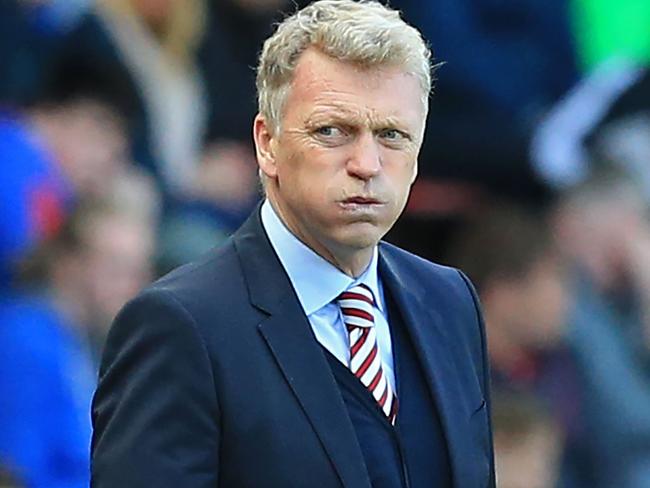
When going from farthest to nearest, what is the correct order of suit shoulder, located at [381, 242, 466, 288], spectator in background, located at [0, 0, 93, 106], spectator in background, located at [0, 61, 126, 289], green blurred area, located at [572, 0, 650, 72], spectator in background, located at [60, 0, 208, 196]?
green blurred area, located at [572, 0, 650, 72], spectator in background, located at [60, 0, 208, 196], spectator in background, located at [0, 0, 93, 106], spectator in background, located at [0, 61, 126, 289], suit shoulder, located at [381, 242, 466, 288]

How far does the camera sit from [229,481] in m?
3.14

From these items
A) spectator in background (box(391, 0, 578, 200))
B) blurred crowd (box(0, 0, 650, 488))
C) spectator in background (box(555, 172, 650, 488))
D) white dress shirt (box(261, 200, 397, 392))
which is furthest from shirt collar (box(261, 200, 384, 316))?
spectator in background (box(391, 0, 578, 200))

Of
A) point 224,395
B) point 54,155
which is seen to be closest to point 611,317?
point 54,155

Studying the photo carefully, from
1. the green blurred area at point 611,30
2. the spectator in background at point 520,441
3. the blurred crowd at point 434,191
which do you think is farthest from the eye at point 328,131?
the green blurred area at point 611,30

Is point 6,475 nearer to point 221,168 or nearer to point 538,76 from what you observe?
point 221,168

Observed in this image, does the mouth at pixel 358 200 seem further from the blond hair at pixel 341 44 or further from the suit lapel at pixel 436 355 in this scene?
the suit lapel at pixel 436 355

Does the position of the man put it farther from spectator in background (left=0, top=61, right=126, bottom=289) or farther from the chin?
spectator in background (left=0, top=61, right=126, bottom=289)

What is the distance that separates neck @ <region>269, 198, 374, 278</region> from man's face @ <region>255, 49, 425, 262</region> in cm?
5

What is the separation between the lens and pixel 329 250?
10.8 ft

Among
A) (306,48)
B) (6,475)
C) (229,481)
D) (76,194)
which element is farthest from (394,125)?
(76,194)

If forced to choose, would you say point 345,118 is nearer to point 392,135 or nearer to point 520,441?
point 392,135

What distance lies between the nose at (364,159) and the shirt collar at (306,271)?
20 centimetres

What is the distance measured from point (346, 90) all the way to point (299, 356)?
0.42m

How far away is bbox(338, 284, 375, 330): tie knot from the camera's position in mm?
3330
